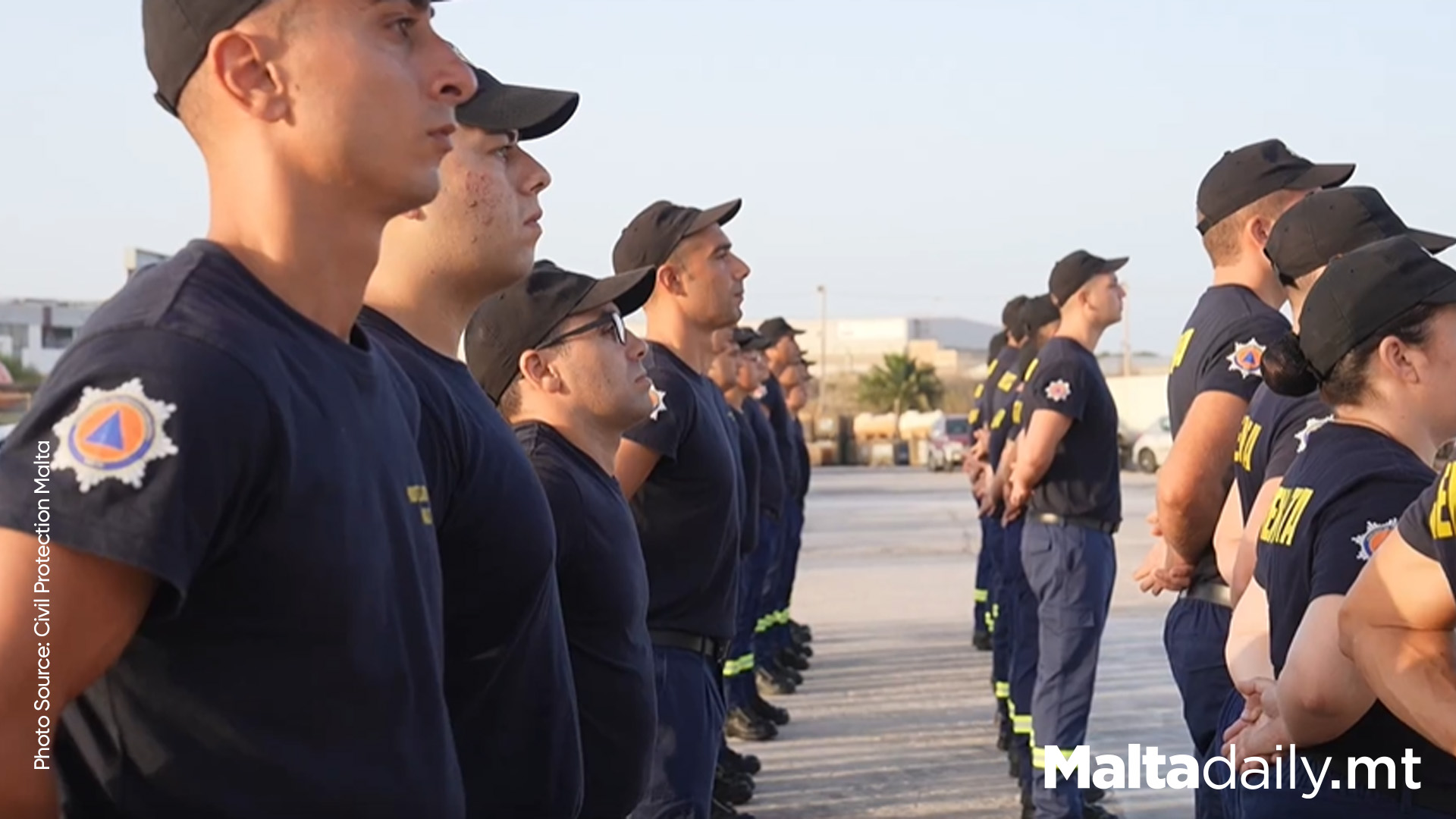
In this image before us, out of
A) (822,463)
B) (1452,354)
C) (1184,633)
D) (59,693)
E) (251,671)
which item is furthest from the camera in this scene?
(822,463)

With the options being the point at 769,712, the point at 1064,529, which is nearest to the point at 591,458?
the point at 1064,529

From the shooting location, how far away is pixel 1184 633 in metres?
5.19

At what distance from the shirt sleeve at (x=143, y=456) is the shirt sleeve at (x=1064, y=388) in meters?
6.17

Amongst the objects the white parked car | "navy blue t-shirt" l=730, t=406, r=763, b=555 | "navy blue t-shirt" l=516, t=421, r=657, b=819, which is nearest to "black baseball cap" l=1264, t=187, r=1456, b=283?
"navy blue t-shirt" l=516, t=421, r=657, b=819

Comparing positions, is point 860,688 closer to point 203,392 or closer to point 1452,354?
point 1452,354

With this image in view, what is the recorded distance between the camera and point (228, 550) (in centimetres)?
193

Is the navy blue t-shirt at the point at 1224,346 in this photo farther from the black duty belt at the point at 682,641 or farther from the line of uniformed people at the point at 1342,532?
the black duty belt at the point at 682,641

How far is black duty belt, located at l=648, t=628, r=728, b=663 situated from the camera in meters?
5.02

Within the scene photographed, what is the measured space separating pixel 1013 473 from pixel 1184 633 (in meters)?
2.80

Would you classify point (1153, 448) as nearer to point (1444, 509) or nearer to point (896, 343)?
point (1444, 509)

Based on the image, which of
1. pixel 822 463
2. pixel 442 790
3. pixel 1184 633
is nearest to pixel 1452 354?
pixel 1184 633

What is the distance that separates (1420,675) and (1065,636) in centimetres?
438

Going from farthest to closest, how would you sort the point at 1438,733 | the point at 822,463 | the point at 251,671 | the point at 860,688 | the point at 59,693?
the point at 822,463
the point at 860,688
the point at 1438,733
the point at 251,671
the point at 59,693

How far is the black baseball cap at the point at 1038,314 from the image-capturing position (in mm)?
11031
